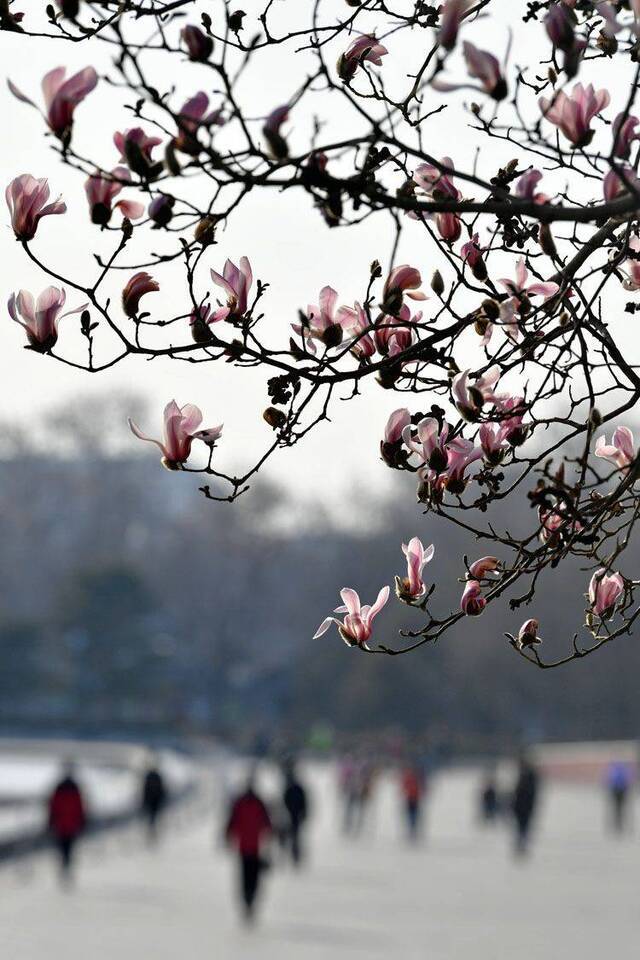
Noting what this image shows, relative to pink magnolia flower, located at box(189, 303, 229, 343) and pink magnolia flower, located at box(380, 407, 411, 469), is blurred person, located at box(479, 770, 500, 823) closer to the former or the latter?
pink magnolia flower, located at box(380, 407, 411, 469)

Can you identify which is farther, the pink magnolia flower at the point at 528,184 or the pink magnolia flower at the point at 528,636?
the pink magnolia flower at the point at 528,636

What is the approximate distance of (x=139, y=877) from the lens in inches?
1193

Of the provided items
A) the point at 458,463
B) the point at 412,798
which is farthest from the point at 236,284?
the point at 412,798

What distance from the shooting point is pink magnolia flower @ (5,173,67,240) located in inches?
223

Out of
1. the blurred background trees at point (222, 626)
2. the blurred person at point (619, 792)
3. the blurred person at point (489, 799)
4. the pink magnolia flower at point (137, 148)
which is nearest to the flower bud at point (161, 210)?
the pink magnolia flower at point (137, 148)

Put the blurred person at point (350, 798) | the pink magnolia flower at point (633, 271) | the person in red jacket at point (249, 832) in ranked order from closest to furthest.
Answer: the pink magnolia flower at point (633, 271)
the person in red jacket at point (249, 832)
the blurred person at point (350, 798)

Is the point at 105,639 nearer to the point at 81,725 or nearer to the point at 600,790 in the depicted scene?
the point at 81,725

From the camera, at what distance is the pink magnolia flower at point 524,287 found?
6.44 m

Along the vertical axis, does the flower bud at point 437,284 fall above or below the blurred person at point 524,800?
below

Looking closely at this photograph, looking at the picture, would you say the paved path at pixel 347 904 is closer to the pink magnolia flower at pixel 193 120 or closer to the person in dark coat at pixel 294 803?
the person in dark coat at pixel 294 803

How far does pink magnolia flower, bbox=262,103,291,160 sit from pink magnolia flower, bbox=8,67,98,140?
1.37ft

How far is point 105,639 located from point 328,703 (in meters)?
13.1

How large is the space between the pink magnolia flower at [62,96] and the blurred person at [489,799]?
135ft

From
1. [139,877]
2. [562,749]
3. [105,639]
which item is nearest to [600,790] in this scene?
[562,749]
